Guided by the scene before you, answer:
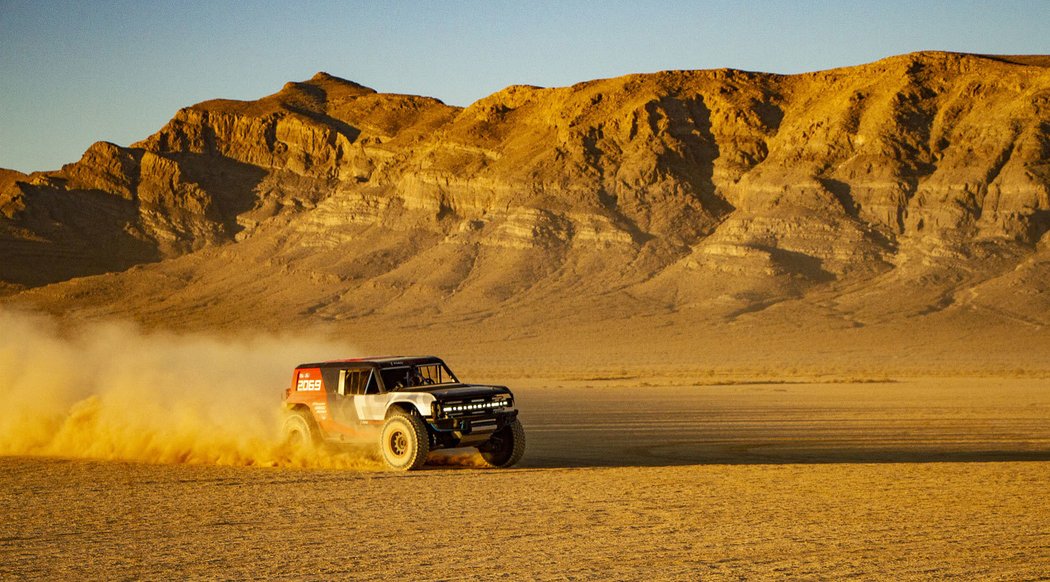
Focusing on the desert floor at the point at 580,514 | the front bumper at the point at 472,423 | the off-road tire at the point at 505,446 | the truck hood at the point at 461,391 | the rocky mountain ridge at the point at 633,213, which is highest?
the rocky mountain ridge at the point at 633,213

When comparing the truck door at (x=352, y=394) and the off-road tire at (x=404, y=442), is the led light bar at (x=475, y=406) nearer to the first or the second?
the off-road tire at (x=404, y=442)

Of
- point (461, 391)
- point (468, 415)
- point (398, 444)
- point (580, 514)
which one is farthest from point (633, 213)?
point (580, 514)

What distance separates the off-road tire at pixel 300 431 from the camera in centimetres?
2056

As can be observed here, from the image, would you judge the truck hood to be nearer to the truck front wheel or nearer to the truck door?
the truck door

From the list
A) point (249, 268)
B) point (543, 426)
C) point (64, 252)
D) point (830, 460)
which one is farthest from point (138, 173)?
point (830, 460)

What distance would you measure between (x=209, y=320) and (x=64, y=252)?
136ft

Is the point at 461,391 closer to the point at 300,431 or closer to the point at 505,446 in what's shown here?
the point at 505,446

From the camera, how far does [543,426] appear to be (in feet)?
96.9

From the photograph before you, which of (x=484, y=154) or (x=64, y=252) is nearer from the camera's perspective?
(x=484, y=154)

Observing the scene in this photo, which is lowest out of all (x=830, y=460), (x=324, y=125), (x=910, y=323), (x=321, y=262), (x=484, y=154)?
(x=830, y=460)

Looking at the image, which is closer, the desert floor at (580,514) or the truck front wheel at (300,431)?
the desert floor at (580,514)

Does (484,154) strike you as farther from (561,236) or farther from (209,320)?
(209,320)

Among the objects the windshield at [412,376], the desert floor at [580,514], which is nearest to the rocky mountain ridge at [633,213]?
the desert floor at [580,514]

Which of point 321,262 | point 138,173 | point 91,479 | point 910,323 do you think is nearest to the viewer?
point 91,479
